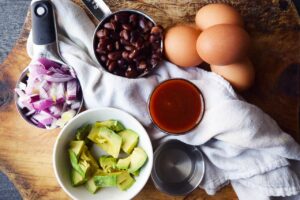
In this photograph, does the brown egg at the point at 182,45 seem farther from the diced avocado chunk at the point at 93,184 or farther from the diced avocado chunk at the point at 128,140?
the diced avocado chunk at the point at 93,184

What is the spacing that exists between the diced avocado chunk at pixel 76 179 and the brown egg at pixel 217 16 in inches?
19.9

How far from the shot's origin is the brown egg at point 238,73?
3.42ft

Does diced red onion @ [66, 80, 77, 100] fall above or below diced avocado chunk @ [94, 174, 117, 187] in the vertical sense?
above

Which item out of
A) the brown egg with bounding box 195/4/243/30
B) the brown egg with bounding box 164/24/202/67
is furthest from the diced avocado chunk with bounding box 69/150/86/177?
the brown egg with bounding box 195/4/243/30

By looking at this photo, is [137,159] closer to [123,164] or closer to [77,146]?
[123,164]

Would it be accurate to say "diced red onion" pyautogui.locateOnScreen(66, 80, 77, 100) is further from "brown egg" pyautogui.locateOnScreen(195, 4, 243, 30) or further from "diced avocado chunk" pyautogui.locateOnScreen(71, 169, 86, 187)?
"brown egg" pyautogui.locateOnScreen(195, 4, 243, 30)

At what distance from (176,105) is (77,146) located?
282 millimetres

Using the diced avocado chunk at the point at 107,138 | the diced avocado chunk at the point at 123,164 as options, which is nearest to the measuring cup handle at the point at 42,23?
the diced avocado chunk at the point at 107,138

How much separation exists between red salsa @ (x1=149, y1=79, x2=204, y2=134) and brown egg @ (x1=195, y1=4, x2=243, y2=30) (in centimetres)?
16

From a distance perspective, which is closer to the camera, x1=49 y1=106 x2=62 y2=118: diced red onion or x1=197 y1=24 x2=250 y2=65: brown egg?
x1=197 y1=24 x2=250 y2=65: brown egg

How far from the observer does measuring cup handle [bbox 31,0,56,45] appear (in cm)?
104

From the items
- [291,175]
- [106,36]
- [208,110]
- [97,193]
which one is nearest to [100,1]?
[106,36]

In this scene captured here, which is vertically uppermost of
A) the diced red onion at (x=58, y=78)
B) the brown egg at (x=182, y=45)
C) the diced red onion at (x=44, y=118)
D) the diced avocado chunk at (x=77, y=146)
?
the brown egg at (x=182, y=45)

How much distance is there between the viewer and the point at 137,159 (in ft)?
3.53
